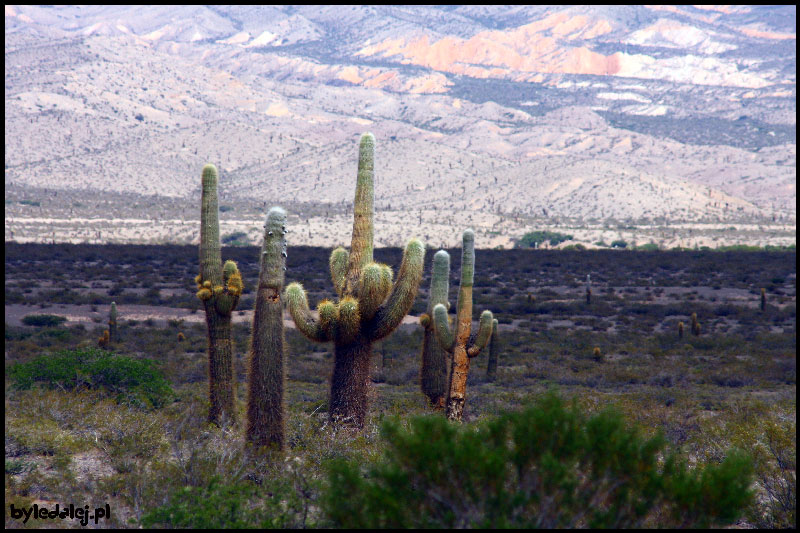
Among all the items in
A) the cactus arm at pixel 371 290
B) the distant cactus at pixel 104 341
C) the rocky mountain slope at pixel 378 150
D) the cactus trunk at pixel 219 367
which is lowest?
the distant cactus at pixel 104 341

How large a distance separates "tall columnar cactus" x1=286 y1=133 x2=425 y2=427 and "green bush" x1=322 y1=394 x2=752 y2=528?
449 cm

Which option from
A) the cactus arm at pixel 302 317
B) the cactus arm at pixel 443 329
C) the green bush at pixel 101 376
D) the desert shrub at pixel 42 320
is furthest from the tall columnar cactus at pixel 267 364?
the desert shrub at pixel 42 320

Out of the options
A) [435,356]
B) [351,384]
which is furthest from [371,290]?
[435,356]

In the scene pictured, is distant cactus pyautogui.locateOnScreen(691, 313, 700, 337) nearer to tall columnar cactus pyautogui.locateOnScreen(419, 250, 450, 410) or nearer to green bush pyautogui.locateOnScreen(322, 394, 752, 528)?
tall columnar cactus pyautogui.locateOnScreen(419, 250, 450, 410)

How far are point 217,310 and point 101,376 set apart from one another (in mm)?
3533

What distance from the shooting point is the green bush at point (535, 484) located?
4410 mm

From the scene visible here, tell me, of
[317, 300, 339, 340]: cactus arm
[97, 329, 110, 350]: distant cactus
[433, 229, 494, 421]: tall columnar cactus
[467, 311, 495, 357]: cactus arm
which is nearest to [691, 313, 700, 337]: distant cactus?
[433, 229, 494, 421]: tall columnar cactus

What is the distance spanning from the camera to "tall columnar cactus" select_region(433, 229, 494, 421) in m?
11.0

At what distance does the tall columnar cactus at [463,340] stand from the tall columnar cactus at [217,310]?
332cm

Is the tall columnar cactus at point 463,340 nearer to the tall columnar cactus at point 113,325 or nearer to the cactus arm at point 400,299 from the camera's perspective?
the cactus arm at point 400,299

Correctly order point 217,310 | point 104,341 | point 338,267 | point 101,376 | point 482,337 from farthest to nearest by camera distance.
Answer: point 104,341, point 101,376, point 482,337, point 338,267, point 217,310

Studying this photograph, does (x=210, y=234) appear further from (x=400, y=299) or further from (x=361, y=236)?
(x=400, y=299)

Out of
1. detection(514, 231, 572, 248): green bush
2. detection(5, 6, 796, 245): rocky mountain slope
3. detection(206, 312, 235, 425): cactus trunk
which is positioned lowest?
detection(206, 312, 235, 425): cactus trunk

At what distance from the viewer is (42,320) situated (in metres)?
23.5
